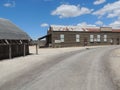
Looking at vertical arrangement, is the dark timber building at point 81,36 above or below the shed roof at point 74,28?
below

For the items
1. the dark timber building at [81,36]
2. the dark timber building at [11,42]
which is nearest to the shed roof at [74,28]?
the dark timber building at [81,36]

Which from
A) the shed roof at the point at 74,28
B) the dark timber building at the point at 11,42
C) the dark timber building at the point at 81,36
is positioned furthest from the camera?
the shed roof at the point at 74,28

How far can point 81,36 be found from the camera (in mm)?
65938

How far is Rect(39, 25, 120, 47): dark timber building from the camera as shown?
63219 millimetres

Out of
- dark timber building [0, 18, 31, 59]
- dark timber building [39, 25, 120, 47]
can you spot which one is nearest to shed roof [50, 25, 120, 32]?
dark timber building [39, 25, 120, 47]

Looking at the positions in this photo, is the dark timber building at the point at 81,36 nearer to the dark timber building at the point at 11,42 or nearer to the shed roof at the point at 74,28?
the shed roof at the point at 74,28

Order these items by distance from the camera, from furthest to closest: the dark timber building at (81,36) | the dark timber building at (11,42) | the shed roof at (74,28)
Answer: the shed roof at (74,28), the dark timber building at (81,36), the dark timber building at (11,42)

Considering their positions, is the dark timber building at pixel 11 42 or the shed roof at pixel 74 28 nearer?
the dark timber building at pixel 11 42

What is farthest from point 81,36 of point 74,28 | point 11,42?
point 11,42

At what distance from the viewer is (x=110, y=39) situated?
69375 millimetres

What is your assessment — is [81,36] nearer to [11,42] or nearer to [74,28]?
[74,28]

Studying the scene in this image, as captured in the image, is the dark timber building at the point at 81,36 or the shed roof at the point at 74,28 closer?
the dark timber building at the point at 81,36

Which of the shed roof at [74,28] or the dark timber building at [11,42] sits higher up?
the shed roof at [74,28]

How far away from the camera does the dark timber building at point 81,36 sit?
6322cm
